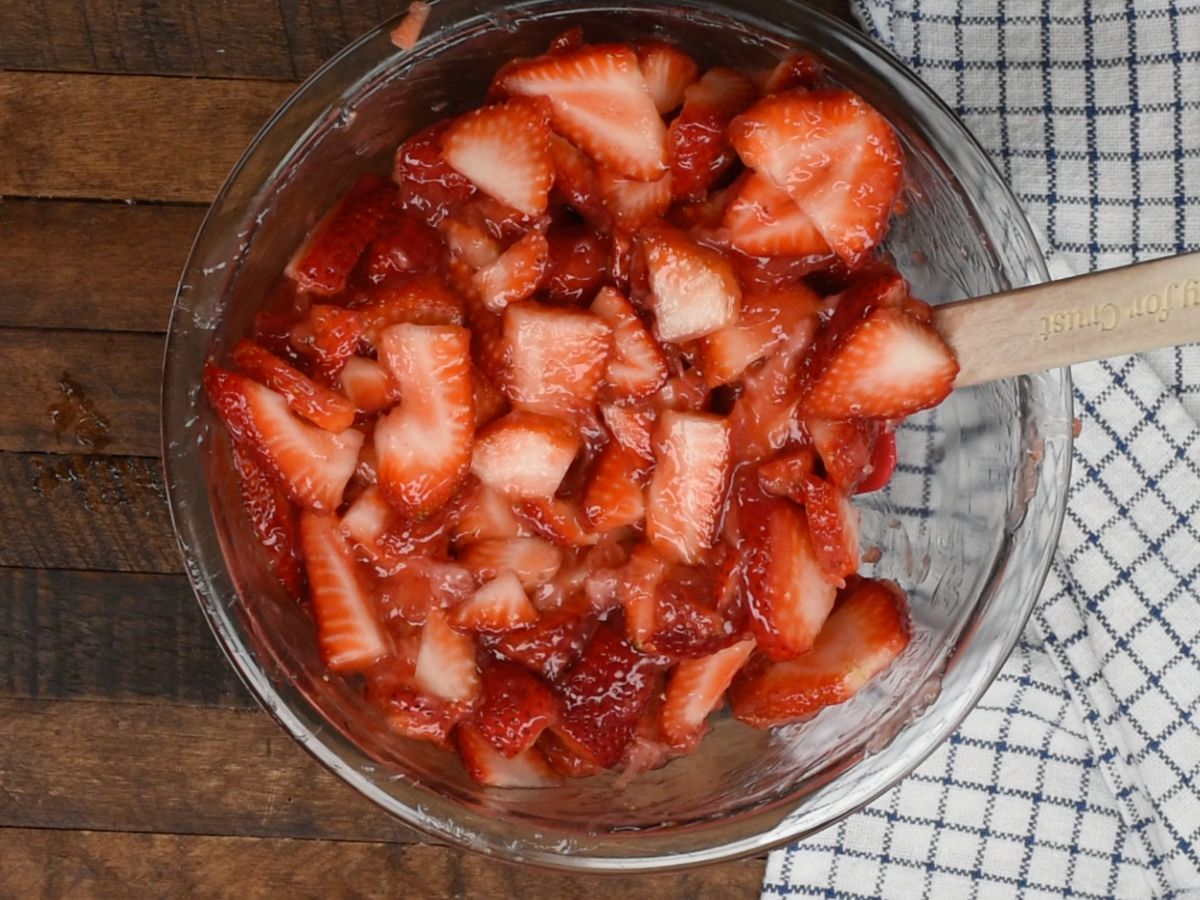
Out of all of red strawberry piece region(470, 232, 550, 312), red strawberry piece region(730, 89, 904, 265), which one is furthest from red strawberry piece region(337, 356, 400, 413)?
red strawberry piece region(730, 89, 904, 265)

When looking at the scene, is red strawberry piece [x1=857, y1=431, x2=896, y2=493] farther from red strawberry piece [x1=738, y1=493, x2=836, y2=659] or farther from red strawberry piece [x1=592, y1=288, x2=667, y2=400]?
red strawberry piece [x1=592, y1=288, x2=667, y2=400]

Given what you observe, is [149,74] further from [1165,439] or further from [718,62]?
[1165,439]

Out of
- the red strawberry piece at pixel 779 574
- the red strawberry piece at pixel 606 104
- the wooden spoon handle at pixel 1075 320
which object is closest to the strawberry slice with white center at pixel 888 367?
the wooden spoon handle at pixel 1075 320

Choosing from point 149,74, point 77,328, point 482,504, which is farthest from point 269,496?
point 149,74

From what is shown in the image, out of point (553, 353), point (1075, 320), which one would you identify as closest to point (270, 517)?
point (553, 353)

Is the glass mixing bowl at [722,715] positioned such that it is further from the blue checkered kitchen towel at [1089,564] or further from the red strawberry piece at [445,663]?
the blue checkered kitchen towel at [1089,564]

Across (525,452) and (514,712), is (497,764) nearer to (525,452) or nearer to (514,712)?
(514,712)
